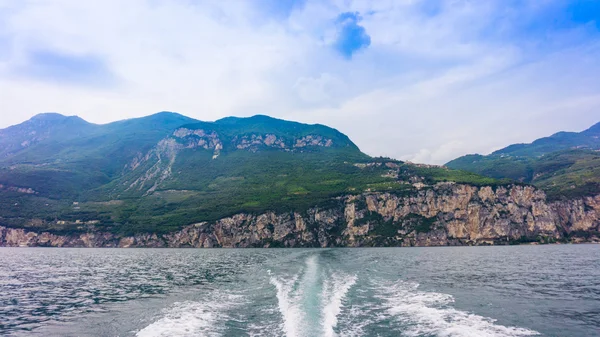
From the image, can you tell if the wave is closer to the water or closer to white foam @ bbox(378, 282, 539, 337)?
the water

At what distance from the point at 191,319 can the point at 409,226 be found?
15964 cm

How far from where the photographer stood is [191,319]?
2606 centimetres

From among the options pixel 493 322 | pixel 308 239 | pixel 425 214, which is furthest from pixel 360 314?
pixel 425 214

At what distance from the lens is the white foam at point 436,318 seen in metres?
21.3

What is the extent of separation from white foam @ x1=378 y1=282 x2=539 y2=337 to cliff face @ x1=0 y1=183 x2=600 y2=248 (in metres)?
140

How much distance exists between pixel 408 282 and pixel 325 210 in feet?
458

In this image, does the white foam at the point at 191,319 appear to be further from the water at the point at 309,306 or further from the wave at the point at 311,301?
the wave at the point at 311,301

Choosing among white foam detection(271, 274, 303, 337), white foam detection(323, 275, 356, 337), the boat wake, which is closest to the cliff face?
white foam detection(323, 275, 356, 337)

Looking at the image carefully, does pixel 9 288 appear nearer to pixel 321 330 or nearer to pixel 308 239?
pixel 321 330

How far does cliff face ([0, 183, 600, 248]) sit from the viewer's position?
167m

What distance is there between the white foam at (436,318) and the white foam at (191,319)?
513 inches

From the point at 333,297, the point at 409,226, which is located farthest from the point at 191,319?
the point at 409,226

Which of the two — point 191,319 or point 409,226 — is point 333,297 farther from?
point 409,226

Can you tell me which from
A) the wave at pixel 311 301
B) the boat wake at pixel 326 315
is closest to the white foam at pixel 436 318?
the boat wake at pixel 326 315
